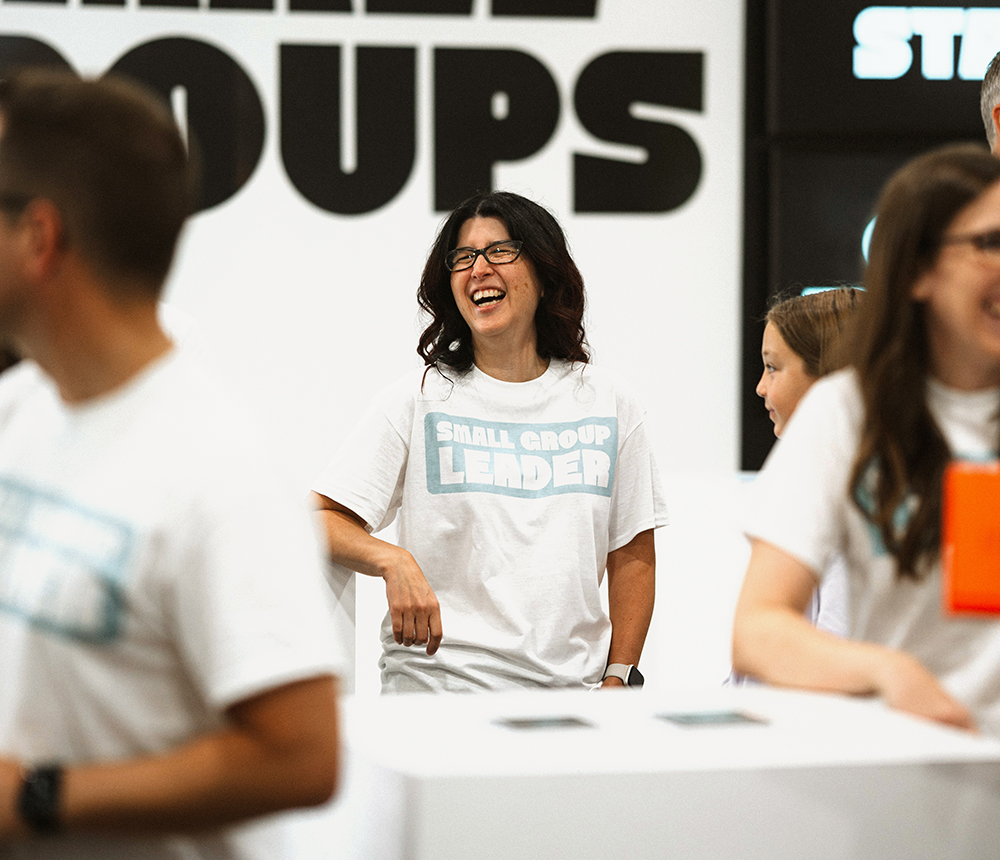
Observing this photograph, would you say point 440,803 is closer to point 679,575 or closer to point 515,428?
point 515,428

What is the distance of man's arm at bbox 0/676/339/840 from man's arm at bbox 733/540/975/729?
0.64m

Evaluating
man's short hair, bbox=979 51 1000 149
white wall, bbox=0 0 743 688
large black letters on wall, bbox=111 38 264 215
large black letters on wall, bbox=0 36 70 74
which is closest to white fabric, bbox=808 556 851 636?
man's short hair, bbox=979 51 1000 149

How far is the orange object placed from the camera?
1028 millimetres

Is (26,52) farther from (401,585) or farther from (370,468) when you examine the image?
(401,585)

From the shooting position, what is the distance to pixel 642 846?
1062 millimetres

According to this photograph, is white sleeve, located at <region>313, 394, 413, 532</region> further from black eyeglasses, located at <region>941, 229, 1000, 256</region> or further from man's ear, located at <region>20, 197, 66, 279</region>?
man's ear, located at <region>20, 197, 66, 279</region>

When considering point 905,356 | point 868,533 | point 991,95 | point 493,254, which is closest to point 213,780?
point 868,533

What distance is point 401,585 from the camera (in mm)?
2193

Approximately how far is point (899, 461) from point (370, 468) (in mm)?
1282

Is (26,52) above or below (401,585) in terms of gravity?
above

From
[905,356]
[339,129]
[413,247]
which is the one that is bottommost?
[905,356]

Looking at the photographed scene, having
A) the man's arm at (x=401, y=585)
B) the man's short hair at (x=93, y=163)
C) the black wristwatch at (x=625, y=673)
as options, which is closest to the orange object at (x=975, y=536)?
the man's short hair at (x=93, y=163)

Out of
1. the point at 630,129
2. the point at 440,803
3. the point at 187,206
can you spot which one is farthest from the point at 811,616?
the point at 630,129

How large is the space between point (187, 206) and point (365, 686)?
1763mm
